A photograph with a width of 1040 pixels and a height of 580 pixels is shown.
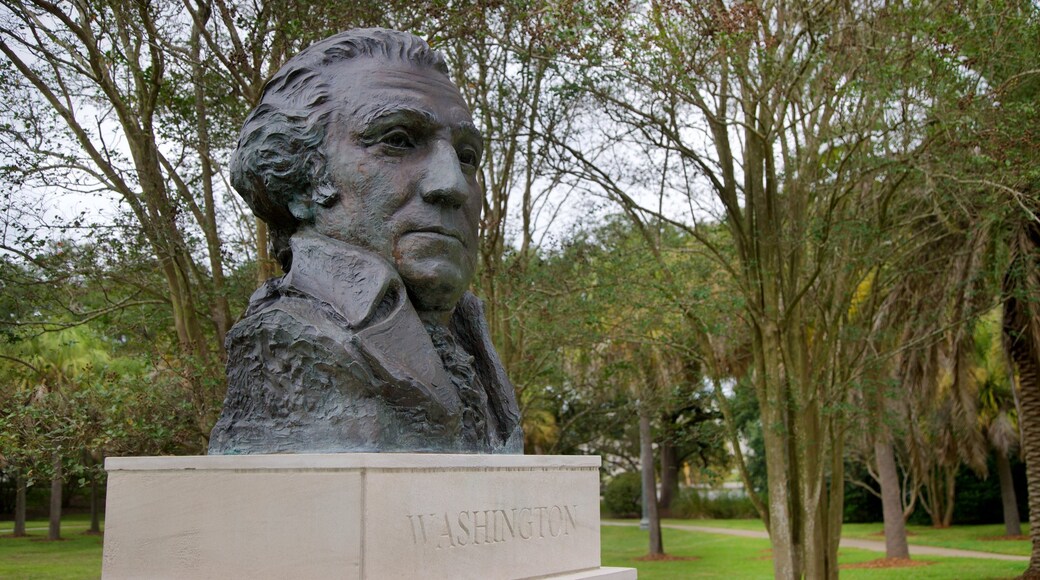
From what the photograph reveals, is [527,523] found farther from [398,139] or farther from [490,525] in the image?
[398,139]

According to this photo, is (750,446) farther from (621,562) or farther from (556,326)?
(556,326)

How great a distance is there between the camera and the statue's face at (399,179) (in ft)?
13.7

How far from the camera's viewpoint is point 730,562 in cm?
1936

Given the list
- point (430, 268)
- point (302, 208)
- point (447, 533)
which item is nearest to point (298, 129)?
point (302, 208)

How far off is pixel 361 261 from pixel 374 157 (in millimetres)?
462

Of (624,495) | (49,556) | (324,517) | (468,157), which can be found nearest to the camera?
(324,517)

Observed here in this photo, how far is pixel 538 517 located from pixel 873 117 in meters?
6.80

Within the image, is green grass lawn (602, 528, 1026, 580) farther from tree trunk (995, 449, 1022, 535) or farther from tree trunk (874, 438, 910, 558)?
tree trunk (995, 449, 1022, 535)

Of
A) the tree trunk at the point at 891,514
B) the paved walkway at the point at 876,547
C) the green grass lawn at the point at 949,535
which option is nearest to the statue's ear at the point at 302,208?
the paved walkway at the point at 876,547

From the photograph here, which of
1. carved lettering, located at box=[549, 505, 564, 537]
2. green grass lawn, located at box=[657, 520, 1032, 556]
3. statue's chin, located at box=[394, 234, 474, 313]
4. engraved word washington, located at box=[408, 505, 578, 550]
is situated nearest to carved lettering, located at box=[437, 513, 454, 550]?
engraved word washington, located at box=[408, 505, 578, 550]

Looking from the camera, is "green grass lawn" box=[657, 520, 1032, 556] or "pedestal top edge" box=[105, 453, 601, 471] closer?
"pedestal top edge" box=[105, 453, 601, 471]

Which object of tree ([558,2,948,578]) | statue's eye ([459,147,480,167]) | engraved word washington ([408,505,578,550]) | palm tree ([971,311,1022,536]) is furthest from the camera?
palm tree ([971,311,1022,536])

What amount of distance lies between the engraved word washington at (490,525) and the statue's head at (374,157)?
0.96 meters

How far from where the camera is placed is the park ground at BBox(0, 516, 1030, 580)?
52.7 ft
